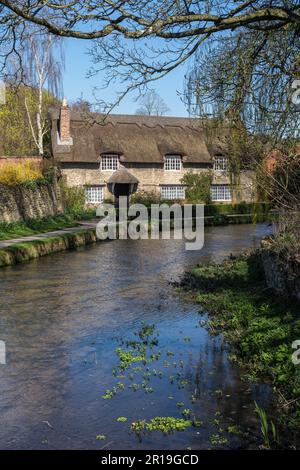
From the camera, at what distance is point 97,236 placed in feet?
94.2

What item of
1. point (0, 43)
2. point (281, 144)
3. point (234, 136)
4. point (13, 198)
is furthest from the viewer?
point (13, 198)

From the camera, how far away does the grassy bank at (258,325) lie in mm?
7414

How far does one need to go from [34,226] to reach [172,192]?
22.2 metres

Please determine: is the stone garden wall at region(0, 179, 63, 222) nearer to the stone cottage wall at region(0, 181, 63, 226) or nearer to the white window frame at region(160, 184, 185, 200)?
the stone cottage wall at region(0, 181, 63, 226)

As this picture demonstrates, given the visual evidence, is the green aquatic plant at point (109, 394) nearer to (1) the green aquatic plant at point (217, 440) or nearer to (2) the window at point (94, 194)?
(1) the green aquatic plant at point (217, 440)

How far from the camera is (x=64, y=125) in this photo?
4459 centimetres

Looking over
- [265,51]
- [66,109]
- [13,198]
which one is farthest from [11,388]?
[66,109]

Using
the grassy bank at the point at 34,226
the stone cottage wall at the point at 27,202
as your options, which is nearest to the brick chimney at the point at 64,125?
the stone cottage wall at the point at 27,202

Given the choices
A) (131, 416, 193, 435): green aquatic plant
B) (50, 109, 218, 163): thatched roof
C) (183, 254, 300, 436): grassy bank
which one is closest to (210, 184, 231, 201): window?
(50, 109, 218, 163): thatched roof

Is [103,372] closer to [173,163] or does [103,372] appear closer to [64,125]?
[64,125]

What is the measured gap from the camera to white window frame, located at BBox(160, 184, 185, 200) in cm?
4838

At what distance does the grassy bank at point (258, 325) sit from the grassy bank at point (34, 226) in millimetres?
11659

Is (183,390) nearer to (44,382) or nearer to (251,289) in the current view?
(44,382)
